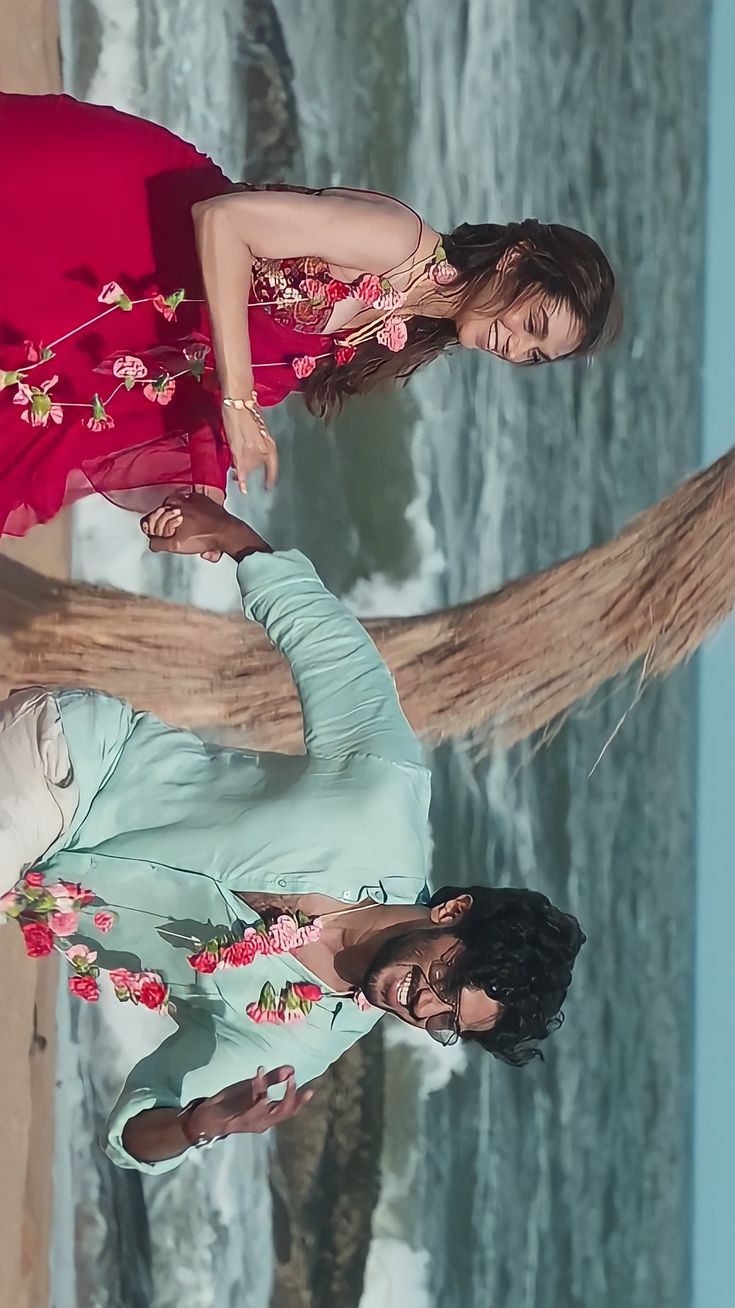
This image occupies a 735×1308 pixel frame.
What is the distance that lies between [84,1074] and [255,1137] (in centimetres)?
27

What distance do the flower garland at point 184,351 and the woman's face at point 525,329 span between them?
55mm

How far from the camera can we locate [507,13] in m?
1.78

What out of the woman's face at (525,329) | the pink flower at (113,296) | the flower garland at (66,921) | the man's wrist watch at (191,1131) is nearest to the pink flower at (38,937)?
the flower garland at (66,921)

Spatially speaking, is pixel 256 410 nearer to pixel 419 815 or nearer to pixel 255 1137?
pixel 419 815

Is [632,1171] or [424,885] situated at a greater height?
[424,885]

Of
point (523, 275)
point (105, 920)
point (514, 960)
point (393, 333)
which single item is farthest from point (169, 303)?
point (514, 960)

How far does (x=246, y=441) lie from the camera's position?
118 centimetres

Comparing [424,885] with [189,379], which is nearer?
[424,885]

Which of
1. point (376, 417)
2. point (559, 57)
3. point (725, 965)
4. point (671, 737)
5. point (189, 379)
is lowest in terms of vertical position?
point (725, 965)

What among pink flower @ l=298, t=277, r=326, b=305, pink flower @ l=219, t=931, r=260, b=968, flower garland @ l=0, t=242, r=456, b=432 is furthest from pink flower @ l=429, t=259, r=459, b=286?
pink flower @ l=219, t=931, r=260, b=968

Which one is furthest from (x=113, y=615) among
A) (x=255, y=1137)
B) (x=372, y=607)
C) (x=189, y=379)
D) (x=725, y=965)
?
(x=725, y=965)

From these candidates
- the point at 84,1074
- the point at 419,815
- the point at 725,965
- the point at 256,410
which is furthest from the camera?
the point at 84,1074

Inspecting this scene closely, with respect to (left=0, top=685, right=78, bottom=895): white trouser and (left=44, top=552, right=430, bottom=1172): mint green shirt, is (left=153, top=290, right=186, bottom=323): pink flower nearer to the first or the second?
(left=44, top=552, right=430, bottom=1172): mint green shirt

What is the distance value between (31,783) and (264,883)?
229 millimetres
